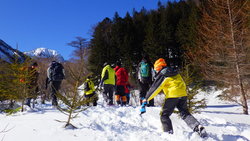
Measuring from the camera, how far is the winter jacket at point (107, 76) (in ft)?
20.8

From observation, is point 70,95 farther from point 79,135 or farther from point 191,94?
point 191,94

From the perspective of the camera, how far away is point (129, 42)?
2300 centimetres

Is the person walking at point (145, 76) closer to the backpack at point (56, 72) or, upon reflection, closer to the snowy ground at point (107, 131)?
the snowy ground at point (107, 131)

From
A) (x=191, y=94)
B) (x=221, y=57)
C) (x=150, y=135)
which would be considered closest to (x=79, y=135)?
(x=150, y=135)

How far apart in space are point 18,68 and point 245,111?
10.8 metres

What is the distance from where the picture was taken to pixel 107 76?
6.40 m

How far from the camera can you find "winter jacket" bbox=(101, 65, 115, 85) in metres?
6.34

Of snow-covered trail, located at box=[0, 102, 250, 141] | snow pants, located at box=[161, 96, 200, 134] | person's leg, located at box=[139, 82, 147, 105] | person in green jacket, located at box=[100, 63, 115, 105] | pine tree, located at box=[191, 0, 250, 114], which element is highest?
pine tree, located at box=[191, 0, 250, 114]

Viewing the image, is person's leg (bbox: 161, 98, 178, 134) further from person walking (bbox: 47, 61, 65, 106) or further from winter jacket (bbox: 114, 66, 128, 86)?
person walking (bbox: 47, 61, 65, 106)

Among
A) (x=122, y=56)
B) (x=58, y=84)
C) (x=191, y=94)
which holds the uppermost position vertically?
(x=122, y=56)

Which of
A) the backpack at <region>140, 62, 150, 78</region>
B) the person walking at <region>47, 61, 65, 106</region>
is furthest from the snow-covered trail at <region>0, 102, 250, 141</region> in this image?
the person walking at <region>47, 61, 65, 106</region>

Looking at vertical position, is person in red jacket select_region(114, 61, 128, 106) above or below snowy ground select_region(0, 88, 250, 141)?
above

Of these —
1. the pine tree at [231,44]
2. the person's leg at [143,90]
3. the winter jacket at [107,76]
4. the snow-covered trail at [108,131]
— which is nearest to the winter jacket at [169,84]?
the snow-covered trail at [108,131]

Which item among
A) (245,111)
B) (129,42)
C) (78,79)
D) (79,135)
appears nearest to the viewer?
(79,135)
